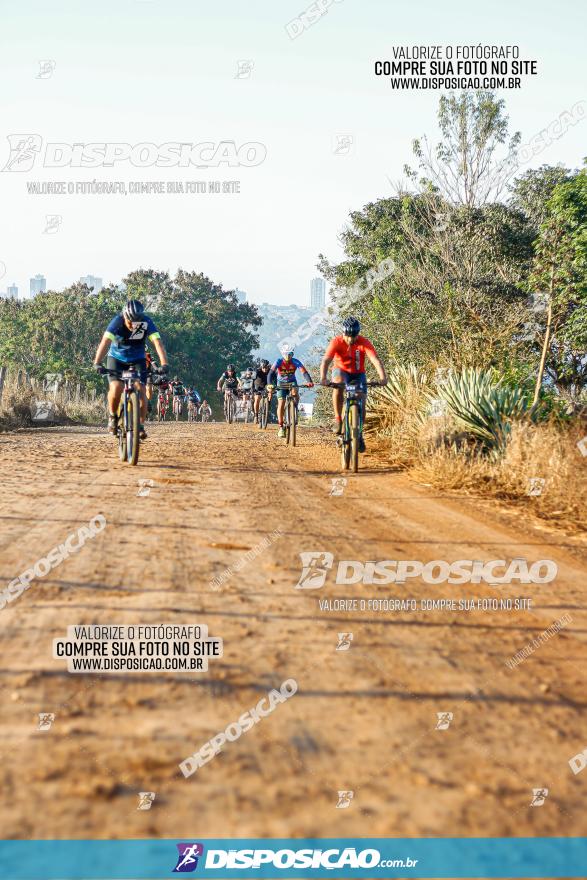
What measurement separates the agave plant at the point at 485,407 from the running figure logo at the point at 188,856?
944cm

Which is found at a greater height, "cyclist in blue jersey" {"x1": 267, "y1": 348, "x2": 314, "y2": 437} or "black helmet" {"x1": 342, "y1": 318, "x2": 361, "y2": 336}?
"black helmet" {"x1": 342, "y1": 318, "x2": 361, "y2": 336}

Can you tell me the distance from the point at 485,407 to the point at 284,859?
1003 cm

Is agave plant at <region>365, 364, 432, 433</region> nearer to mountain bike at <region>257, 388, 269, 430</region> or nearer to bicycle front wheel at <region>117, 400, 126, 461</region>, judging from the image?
bicycle front wheel at <region>117, 400, 126, 461</region>

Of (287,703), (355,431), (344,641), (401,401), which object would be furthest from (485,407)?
(287,703)

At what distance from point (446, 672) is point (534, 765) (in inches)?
32.1

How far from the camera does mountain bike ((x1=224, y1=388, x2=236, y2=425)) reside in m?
30.4

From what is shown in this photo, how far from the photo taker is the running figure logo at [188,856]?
2.34 m

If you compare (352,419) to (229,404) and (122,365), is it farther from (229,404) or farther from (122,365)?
(229,404)

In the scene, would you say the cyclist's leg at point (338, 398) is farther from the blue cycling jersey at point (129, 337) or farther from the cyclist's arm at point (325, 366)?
the blue cycling jersey at point (129, 337)

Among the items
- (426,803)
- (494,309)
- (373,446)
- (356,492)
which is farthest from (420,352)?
(426,803)

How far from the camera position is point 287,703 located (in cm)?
326

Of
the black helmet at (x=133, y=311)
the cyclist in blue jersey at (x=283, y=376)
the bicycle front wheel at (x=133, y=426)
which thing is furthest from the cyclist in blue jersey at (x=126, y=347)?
the cyclist in blue jersey at (x=283, y=376)

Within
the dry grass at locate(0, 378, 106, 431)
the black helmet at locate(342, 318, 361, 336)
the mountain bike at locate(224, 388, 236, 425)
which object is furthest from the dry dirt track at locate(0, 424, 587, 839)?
the mountain bike at locate(224, 388, 236, 425)

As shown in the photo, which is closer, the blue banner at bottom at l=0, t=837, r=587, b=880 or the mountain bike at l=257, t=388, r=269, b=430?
the blue banner at bottom at l=0, t=837, r=587, b=880
